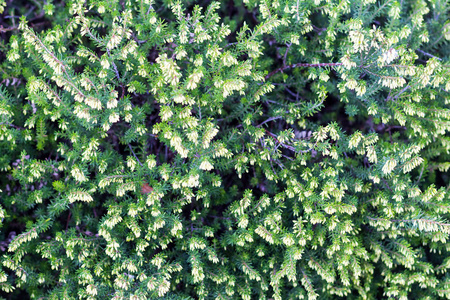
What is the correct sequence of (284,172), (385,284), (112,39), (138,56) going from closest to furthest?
(112,39)
(138,56)
(284,172)
(385,284)

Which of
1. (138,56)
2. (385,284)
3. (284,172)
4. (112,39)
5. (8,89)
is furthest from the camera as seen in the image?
(385,284)

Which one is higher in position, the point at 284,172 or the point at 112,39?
the point at 112,39

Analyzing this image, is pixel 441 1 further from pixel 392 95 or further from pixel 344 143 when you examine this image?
pixel 344 143

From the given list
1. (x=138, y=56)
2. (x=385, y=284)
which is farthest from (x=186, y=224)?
(x=385, y=284)

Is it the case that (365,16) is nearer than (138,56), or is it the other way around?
(138,56)

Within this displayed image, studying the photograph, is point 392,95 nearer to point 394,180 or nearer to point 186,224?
point 394,180

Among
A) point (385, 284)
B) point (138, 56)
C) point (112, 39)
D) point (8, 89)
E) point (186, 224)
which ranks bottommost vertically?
point (385, 284)

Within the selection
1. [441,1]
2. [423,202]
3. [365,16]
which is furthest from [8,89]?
[441,1]
